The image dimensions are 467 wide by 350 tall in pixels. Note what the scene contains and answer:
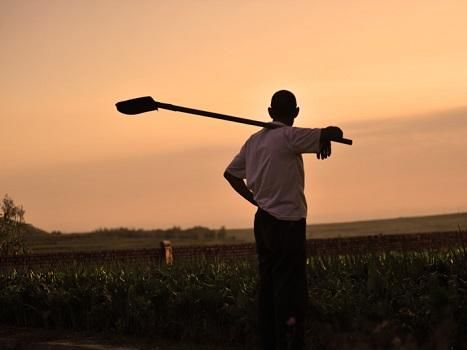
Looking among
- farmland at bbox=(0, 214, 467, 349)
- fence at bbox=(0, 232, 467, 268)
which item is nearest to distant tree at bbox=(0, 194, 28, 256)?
fence at bbox=(0, 232, 467, 268)

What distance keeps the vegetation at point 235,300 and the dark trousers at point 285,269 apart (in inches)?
11.1

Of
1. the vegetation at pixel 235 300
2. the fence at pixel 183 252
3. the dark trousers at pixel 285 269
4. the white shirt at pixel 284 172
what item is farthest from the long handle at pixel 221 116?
the fence at pixel 183 252

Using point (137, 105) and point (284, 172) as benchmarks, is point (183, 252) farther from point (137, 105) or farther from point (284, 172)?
point (284, 172)

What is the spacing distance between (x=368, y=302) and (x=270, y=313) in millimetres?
1064

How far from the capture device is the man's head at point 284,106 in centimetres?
657

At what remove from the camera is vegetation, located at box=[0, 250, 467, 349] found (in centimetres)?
700

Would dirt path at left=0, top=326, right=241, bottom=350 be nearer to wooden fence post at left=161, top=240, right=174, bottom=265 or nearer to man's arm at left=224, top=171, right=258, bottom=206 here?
man's arm at left=224, top=171, right=258, bottom=206

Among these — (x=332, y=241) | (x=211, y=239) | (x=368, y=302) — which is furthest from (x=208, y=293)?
(x=211, y=239)

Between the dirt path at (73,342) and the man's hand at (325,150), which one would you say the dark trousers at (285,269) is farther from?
the dirt path at (73,342)

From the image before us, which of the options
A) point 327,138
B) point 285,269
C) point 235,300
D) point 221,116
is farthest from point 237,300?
point 327,138

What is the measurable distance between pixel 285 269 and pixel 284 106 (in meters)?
1.25

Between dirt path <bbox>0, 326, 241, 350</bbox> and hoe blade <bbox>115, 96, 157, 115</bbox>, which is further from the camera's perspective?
dirt path <bbox>0, 326, 241, 350</bbox>

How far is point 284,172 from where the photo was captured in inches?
251

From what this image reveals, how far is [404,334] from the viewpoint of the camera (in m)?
6.75
